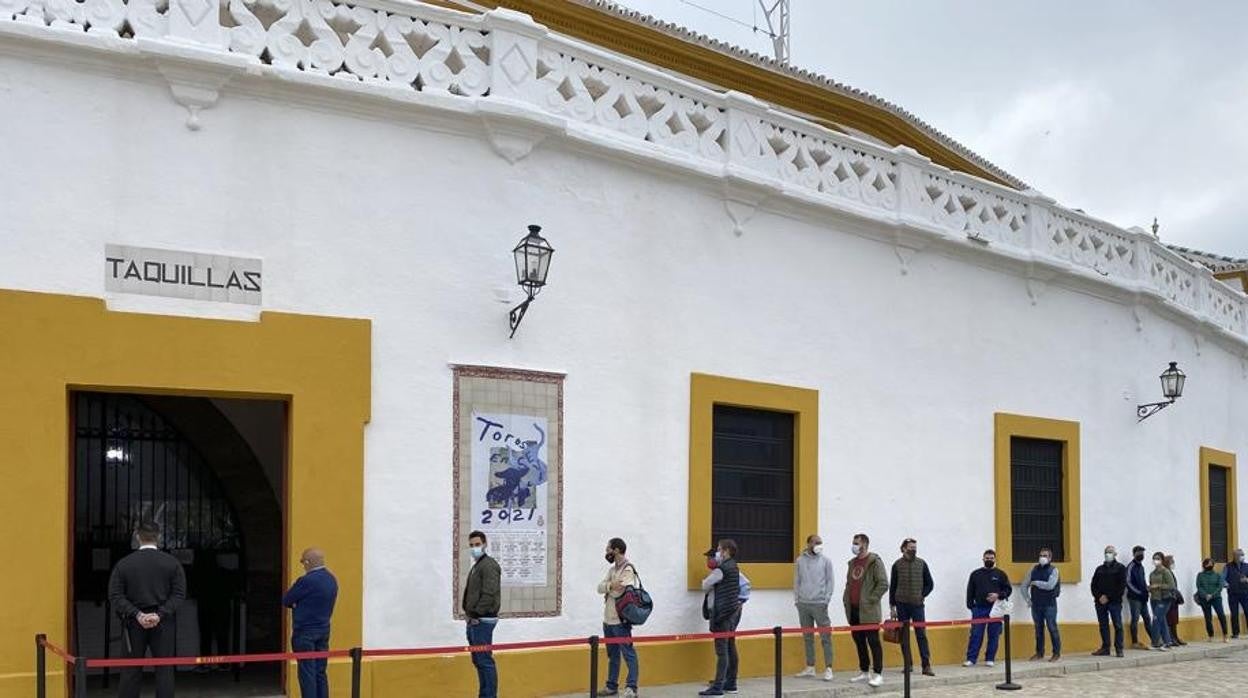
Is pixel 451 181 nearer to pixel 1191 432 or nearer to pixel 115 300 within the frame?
pixel 115 300

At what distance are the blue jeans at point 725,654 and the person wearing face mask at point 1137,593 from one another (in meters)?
7.38

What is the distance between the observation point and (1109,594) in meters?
16.0

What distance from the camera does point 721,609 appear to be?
11398 millimetres

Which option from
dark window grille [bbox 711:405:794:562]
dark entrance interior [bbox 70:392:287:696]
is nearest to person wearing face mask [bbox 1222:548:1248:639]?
dark window grille [bbox 711:405:794:562]

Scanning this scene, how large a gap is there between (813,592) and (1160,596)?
23.0 ft

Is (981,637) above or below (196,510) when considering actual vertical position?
below

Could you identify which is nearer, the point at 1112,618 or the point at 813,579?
the point at 813,579

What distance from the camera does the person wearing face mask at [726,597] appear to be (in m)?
11.3

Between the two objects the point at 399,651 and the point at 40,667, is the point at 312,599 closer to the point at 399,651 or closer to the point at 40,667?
the point at 399,651

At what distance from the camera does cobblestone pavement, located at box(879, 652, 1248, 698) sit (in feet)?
41.9

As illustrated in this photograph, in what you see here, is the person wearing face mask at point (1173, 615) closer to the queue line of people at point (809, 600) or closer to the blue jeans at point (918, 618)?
the queue line of people at point (809, 600)

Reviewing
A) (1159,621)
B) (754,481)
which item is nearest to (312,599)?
(754,481)

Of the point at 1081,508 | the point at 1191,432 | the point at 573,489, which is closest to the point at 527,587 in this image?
the point at 573,489

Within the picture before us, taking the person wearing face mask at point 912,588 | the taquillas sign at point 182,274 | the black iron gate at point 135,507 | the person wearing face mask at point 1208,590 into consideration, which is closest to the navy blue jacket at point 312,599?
the taquillas sign at point 182,274
